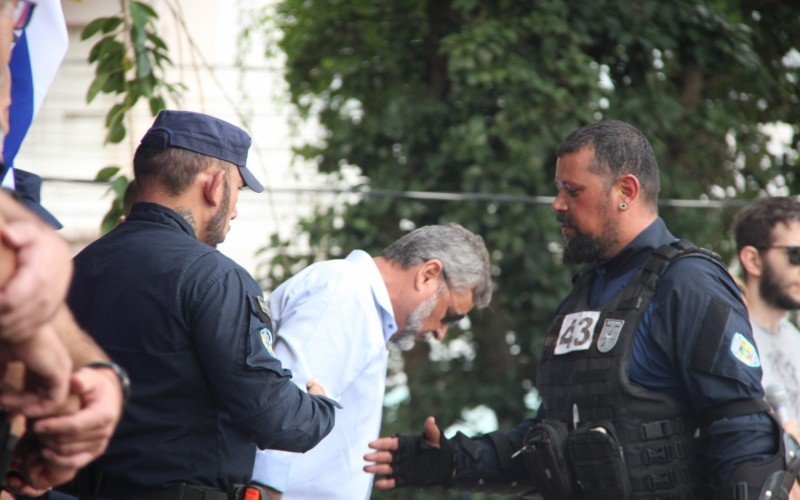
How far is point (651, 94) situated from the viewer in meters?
6.32

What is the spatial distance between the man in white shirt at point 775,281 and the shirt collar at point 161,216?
8.64ft

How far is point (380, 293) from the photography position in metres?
3.45

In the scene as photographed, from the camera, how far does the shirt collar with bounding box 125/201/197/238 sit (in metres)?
2.64

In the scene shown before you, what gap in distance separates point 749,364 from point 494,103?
3.37 m

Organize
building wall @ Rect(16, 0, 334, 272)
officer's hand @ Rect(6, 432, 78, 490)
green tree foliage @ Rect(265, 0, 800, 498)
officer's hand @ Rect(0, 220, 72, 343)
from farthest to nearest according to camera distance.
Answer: building wall @ Rect(16, 0, 334, 272)
green tree foliage @ Rect(265, 0, 800, 498)
officer's hand @ Rect(6, 432, 78, 490)
officer's hand @ Rect(0, 220, 72, 343)

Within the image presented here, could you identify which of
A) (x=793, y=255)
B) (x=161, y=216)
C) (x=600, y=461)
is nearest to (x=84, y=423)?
(x=161, y=216)

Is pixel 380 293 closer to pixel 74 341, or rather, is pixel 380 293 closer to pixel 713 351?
pixel 713 351

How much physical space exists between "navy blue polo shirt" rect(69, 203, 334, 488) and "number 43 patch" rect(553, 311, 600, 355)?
40.1 inches

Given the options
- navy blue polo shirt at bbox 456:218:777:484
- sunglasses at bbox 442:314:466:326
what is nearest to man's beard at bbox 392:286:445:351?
sunglasses at bbox 442:314:466:326

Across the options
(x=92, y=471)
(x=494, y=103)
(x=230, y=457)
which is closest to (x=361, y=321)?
(x=230, y=457)

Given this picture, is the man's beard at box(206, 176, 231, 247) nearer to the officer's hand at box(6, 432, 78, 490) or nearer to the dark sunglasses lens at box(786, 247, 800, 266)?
the officer's hand at box(6, 432, 78, 490)

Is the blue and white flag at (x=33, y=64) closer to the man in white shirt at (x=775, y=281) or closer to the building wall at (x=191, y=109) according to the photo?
the man in white shirt at (x=775, y=281)

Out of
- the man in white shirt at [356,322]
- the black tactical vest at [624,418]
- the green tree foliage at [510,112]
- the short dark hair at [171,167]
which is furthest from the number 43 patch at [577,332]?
the green tree foliage at [510,112]

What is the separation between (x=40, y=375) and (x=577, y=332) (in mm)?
2062
